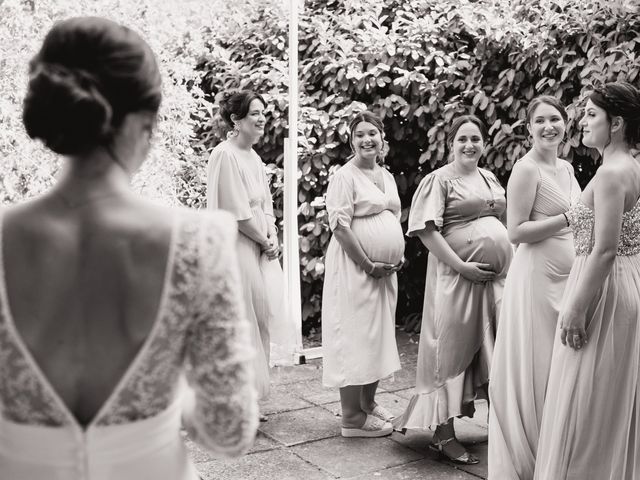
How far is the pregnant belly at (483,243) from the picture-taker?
4875 mm

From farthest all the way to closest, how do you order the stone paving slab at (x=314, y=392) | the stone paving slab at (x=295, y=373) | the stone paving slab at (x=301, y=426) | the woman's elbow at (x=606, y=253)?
the stone paving slab at (x=295, y=373) < the stone paving slab at (x=314, y=392) < the stone paving slab at (x=301, y=426) < the woman's elbow at (x=606, y=253)

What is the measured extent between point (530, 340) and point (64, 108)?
330 cm

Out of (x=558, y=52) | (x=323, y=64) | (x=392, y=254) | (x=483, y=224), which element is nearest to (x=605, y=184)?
(x=483, y=224)

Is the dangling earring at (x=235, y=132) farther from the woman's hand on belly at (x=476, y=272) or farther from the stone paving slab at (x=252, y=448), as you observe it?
the stone paving slab at (x=252, y=448)

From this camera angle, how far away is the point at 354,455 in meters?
4.93

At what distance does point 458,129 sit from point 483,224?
620 mm

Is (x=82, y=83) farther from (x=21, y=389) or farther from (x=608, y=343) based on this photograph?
(x=608, y=343)

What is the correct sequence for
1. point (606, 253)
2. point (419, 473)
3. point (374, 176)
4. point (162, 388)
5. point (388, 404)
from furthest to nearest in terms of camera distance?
point (388, 404)
point (374, 176)
point (419, 473)
point (606, 253)
point (162, 388)

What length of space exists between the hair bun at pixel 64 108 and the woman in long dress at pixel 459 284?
3590 mm

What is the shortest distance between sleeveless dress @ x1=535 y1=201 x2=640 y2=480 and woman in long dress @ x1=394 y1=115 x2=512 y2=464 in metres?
1.21

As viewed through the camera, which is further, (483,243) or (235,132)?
(235,132)

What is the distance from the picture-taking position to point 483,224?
4.93 metres

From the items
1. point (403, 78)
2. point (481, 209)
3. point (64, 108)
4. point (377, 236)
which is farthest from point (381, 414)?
point (64, 108)

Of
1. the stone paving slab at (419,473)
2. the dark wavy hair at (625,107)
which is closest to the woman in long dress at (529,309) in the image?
the stone paving slab at (419,473)
